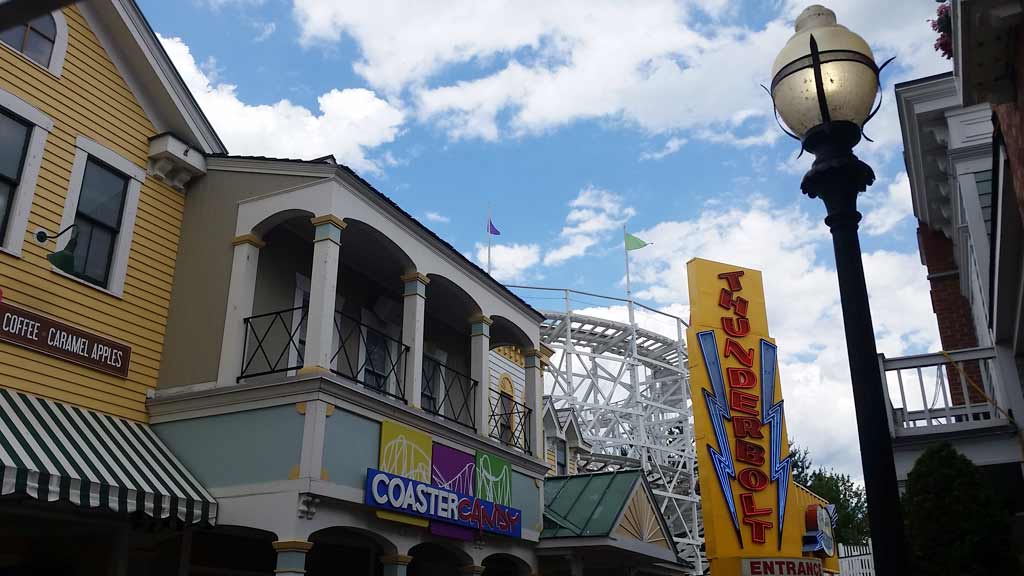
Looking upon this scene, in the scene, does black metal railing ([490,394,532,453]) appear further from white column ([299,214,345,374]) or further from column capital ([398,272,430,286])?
white column ([299,214,345,374])

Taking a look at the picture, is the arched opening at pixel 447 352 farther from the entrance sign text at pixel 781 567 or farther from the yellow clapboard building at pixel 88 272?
the entrance sign text at pixel 781 567

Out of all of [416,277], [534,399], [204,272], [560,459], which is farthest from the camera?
[560,459]

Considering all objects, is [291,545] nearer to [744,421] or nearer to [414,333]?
[414,333]

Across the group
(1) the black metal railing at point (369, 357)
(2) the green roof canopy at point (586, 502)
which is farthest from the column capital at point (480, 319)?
(2) the green roof canopy at point (586, 502)

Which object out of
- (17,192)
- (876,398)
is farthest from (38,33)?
(876,398)

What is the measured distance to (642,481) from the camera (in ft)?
55.2

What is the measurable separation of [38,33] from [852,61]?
34.0 feet

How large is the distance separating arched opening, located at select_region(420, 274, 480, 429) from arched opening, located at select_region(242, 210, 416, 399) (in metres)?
0.88

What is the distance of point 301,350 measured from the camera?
1248 cm

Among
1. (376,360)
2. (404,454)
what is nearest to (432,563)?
(376,360)

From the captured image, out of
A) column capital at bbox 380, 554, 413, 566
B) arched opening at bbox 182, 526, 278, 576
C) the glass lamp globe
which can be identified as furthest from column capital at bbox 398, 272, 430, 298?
the glass lamp globe

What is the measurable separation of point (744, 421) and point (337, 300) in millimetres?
8711

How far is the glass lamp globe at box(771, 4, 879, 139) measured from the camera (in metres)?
4.35

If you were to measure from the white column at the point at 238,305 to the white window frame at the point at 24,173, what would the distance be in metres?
2.51
